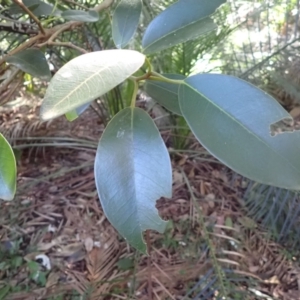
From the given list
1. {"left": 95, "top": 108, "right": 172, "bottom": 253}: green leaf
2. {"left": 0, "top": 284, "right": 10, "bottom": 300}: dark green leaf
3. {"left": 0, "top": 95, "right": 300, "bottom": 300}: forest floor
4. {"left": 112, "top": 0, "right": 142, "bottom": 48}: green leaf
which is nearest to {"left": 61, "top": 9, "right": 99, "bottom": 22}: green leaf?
{"left": 112, "top": 0, "right": 142, "bottom": 48}: green leaf

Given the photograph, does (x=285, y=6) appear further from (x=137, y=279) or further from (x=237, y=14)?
(x=137, y=279)

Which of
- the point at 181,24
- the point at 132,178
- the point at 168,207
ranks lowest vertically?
the point at 168,207

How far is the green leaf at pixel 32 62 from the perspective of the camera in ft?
1.99

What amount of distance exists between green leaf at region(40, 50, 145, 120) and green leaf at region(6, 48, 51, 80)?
0.87 feet

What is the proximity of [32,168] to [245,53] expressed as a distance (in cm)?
82

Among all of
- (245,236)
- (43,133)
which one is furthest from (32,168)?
(245,236)

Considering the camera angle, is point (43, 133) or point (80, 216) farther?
point (43, 133)

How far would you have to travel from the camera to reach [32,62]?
622 millimetres

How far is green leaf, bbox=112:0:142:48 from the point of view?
0.55m

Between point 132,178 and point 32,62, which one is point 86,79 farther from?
point 32,62

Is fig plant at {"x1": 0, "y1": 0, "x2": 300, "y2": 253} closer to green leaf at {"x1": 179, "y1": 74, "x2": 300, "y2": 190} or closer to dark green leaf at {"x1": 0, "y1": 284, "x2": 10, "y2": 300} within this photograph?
green leaf at {"x1": 179, "y1": 74, "x2": 300, "y2": 190}

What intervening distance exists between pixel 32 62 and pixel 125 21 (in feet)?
0.54

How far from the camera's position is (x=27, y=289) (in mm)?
1031

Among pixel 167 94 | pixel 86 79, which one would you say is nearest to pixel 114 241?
pixel 167 94
